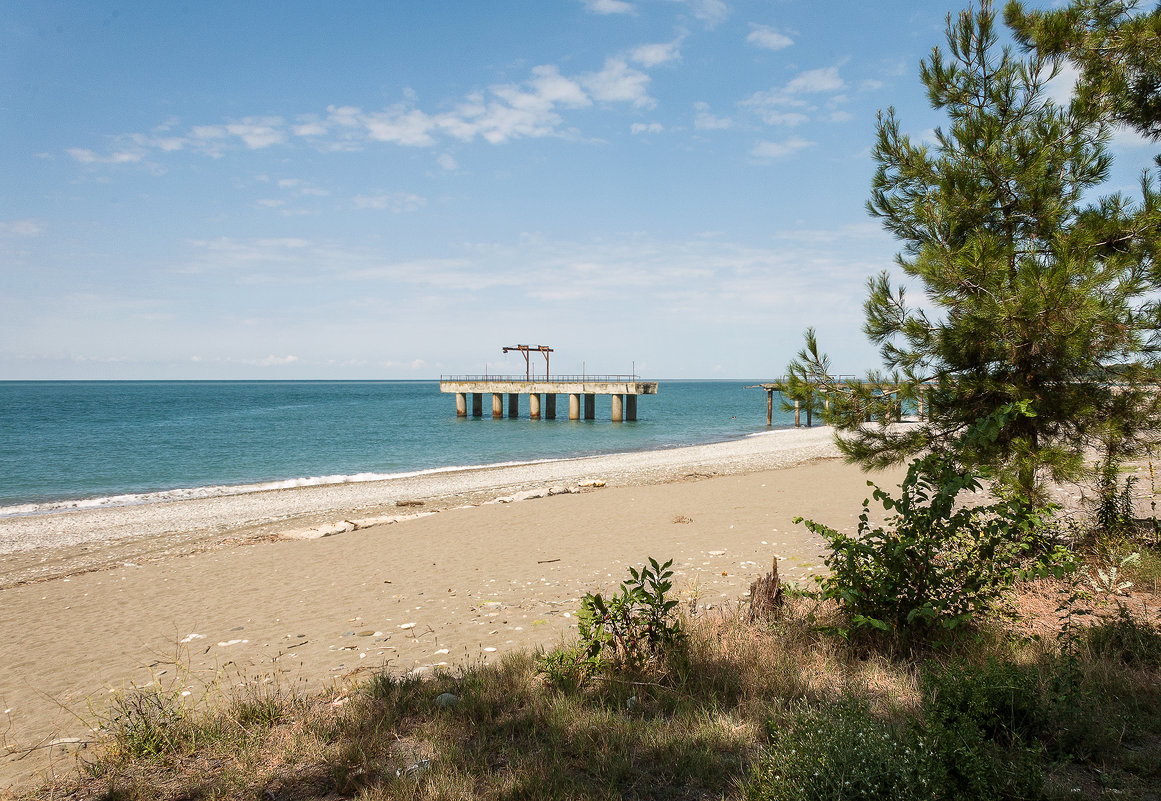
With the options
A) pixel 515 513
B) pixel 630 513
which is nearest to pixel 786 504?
pixel 630 513

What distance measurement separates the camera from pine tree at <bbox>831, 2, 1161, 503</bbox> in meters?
5.27

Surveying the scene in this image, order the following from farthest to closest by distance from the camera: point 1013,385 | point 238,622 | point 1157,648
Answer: point 238,622 < point 1013,385 < point 1157,648

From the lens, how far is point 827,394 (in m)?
6.44

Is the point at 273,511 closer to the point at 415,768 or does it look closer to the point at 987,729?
the point at 415,768

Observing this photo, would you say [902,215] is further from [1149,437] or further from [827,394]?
[1149,437]

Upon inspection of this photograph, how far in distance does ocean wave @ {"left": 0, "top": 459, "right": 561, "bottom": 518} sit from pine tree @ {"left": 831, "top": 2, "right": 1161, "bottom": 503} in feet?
67.6

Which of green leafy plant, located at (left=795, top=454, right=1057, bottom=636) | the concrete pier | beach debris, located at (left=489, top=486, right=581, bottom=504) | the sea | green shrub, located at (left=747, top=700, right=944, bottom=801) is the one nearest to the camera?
green shrub, located at (left=747, top=700, right=944, bottom=801)

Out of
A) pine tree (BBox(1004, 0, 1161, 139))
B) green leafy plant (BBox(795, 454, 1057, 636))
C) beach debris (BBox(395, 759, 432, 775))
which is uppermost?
pine tree (BBox(1004, 0, 1161, 139))

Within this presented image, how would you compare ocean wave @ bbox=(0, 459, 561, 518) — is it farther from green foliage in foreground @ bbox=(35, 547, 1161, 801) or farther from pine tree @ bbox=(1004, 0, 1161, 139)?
pine tree @ bbox=(1004, 0, 1161, 139)

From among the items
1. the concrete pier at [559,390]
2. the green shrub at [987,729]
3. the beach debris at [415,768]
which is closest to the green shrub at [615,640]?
the beach debris at [415,768]

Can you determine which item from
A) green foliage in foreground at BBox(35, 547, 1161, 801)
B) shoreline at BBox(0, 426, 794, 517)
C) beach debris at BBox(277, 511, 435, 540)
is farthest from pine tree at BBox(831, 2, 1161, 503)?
shoreline at BBox(0, 426, 794, 517)

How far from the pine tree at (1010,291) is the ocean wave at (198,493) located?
20615mm

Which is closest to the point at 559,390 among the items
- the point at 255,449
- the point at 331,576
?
the point at 255,449

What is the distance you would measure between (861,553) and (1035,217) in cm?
416
